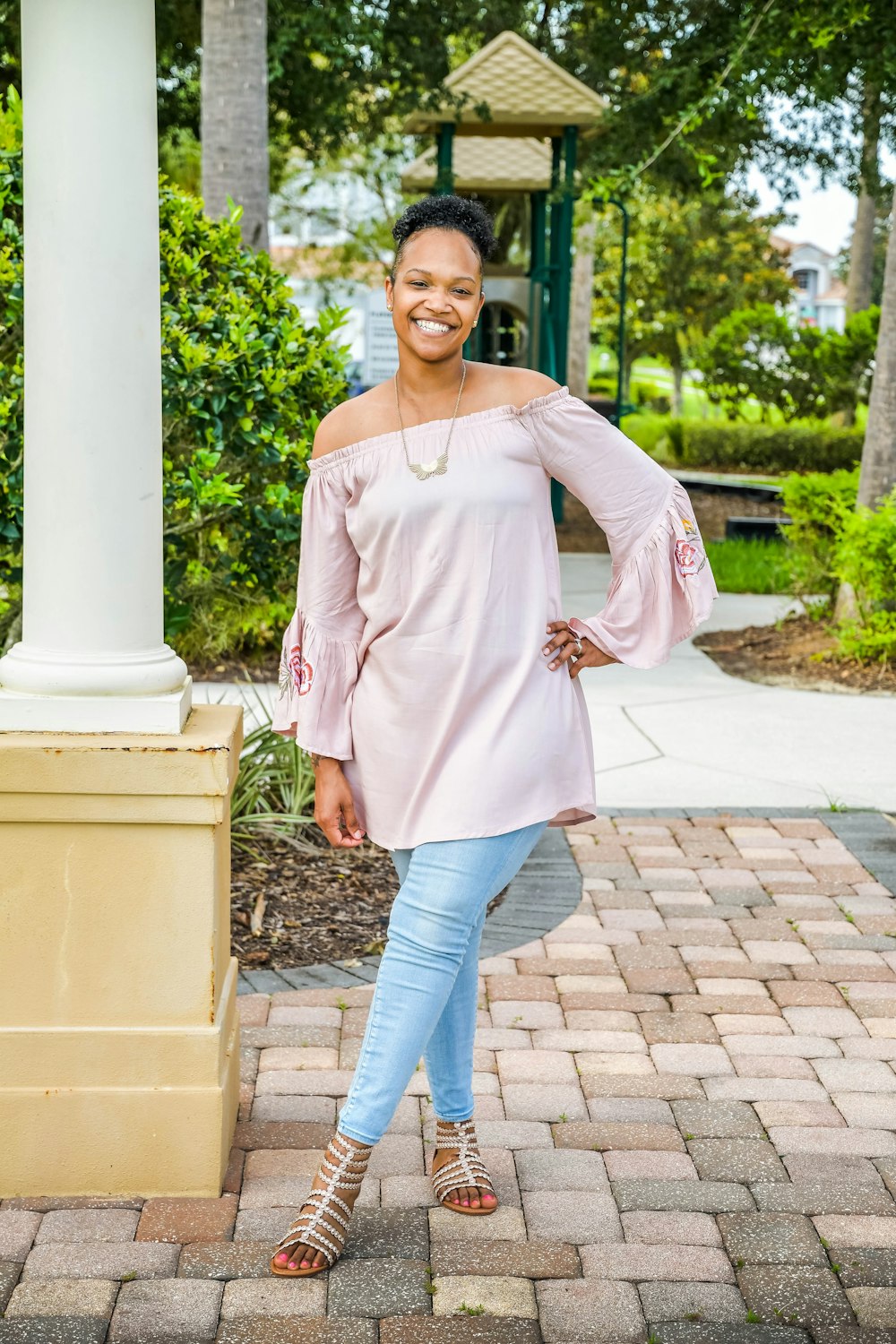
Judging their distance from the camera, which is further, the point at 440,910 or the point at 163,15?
the point at 163,15

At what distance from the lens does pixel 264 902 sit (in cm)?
462

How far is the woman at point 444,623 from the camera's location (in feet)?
8.64

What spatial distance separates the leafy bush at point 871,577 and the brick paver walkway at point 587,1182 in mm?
3958

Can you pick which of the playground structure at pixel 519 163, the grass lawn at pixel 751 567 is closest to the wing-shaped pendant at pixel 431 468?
the grass lawn at pixel 751 567

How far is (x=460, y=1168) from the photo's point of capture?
9.68 ft

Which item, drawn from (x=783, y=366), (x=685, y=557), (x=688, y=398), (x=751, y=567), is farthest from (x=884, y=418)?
(x=688, y=398)

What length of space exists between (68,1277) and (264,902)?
2006mm

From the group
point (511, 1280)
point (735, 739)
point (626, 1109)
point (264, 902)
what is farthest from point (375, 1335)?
point (735, 739)

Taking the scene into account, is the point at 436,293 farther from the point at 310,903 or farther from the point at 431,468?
the point at 310,903

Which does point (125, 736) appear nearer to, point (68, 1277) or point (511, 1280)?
point (68, 1277)

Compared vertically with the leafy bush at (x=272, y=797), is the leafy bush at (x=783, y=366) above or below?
above

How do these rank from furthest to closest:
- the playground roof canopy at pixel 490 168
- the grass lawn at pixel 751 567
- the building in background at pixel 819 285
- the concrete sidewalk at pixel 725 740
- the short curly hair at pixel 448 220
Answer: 1. the building in background at pixel 819 285
2. the playground roof canopy at pixel 490 168
3. the grass lawn at pixel 751 567
4. the concrete sidewalk at pixel 725 740
5. the short curly hair at pixel 448 220

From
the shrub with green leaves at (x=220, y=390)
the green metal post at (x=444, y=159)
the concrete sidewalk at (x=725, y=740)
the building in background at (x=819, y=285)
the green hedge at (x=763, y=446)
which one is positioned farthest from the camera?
the building in background at (x=819, y=285)

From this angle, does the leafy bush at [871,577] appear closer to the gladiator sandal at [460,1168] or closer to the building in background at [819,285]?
the gladiator sandal at [460,1168]
